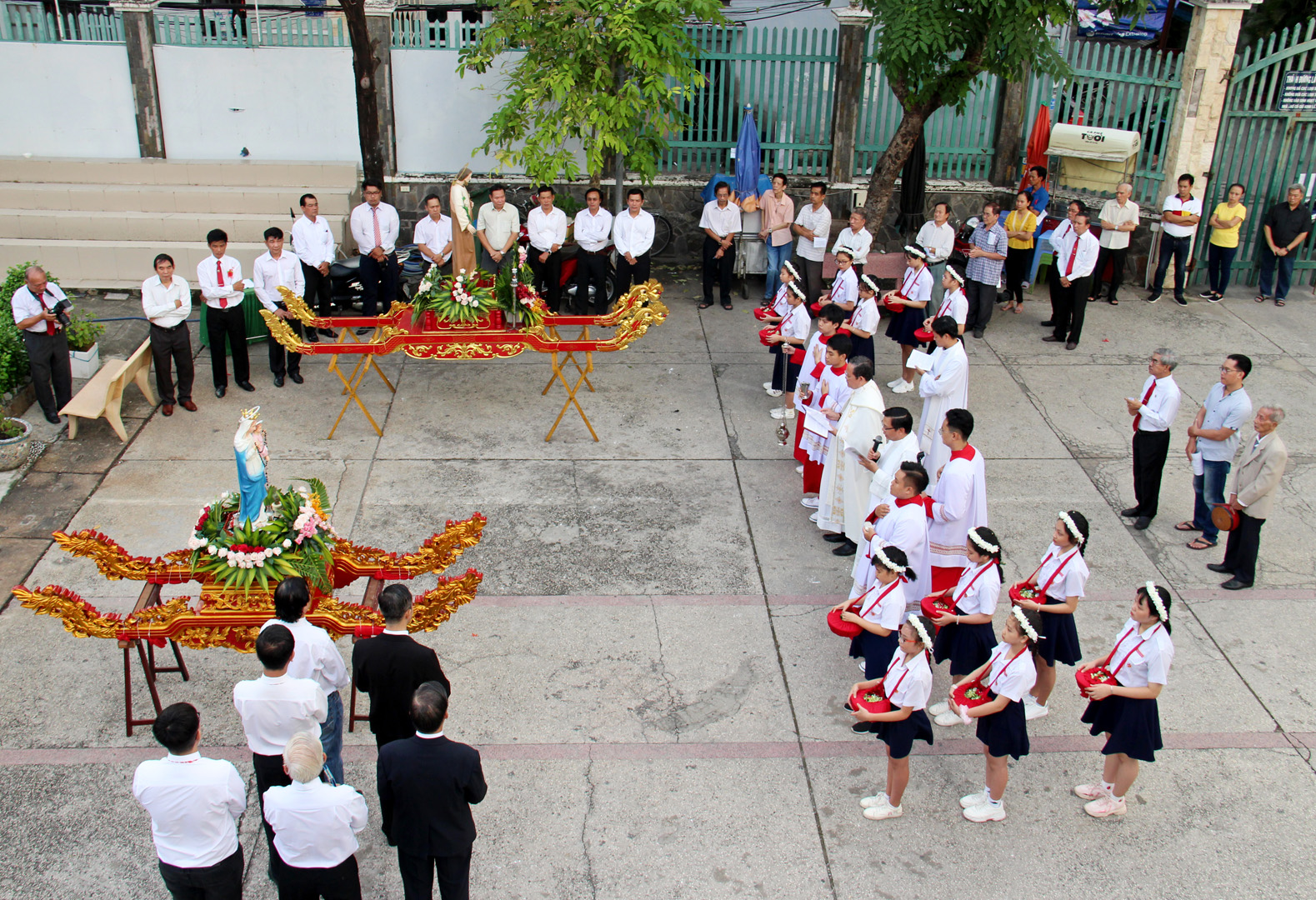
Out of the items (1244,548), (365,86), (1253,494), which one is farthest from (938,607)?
(365,86)

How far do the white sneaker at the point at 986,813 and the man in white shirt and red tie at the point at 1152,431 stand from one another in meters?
3.60

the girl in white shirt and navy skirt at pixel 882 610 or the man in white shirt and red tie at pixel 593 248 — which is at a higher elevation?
the man in white shirt and red tie at pixel 593 248

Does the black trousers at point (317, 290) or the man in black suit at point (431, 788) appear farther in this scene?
the black trousers at point (317, 290)

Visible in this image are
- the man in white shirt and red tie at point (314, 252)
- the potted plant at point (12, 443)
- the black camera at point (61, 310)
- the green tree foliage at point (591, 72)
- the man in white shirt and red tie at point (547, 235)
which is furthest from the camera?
the man in white shirt and red tie at point (547, 235)

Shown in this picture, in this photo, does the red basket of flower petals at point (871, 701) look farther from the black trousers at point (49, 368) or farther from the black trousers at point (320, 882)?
the black trousers at point (49, 368)

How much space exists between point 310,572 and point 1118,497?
6.57 meters

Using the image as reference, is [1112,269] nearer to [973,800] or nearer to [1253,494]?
[1253,494]

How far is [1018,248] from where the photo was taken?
42.2ft

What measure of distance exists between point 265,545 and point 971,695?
3.89 meters

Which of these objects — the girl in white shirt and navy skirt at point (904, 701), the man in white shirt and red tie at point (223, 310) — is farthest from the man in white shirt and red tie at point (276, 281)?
the girl in white shirt and navy skirt at point (904, 701)

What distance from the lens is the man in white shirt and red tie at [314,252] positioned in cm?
1121

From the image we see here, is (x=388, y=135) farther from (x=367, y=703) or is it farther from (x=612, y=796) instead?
(x=612, y=796)

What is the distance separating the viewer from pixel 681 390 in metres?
10.9

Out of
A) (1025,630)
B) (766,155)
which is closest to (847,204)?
(766,155)
